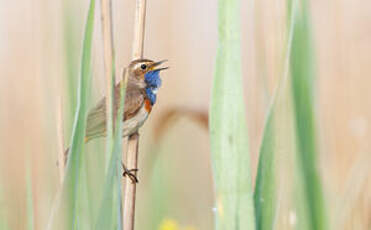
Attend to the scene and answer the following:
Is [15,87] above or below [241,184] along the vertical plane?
below

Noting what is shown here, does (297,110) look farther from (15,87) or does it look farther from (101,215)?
(15,87)

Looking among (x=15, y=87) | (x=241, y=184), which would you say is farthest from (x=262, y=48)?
(x=15, y=87)

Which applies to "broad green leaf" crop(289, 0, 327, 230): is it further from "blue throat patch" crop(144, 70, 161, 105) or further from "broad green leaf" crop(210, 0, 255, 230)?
"blue throat patch" crop(144, 70, 161, 105)

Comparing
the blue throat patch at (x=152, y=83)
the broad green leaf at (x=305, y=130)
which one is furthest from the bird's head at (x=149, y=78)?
the broad green leaf at (x=305, y=130)

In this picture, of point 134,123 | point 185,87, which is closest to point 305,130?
point 134,123

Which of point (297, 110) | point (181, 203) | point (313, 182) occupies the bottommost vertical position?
point (181, 203)

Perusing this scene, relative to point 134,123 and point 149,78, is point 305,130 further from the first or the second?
point 149,78

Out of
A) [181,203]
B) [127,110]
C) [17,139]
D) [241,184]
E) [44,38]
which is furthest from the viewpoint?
[17,139]
